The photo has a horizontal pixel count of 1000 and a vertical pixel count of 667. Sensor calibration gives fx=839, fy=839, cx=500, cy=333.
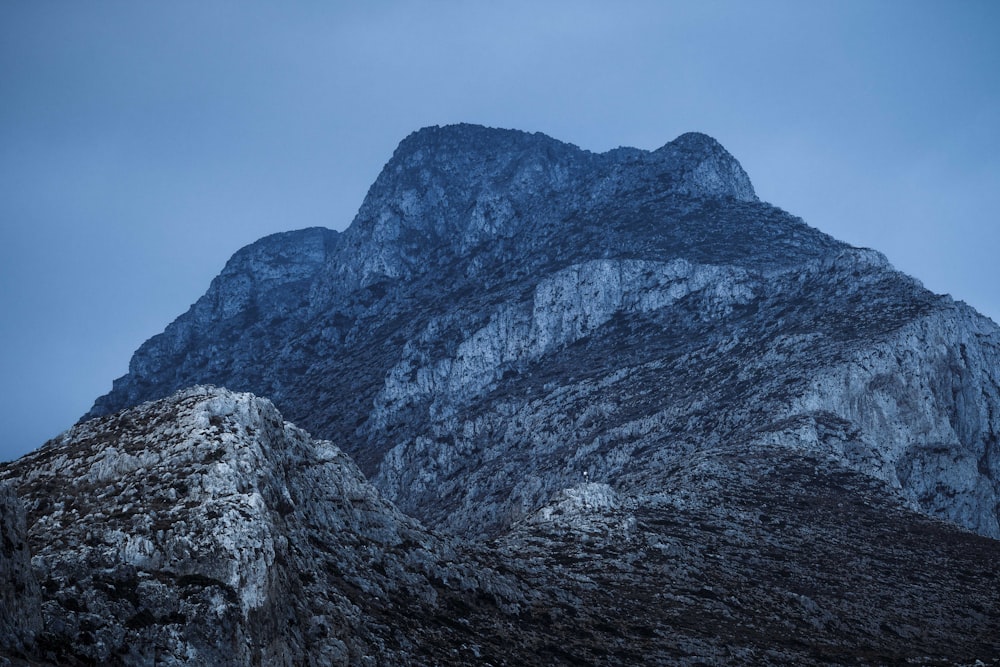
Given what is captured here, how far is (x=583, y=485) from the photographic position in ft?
245

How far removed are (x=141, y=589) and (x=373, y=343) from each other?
170883 millimetres

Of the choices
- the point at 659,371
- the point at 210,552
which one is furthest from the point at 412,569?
the point at 659,371

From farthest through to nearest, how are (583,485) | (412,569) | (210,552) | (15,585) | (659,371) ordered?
(659,371) < (583,485) < (412,569) < (210,552) < (15,585)

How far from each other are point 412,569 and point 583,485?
3437cm

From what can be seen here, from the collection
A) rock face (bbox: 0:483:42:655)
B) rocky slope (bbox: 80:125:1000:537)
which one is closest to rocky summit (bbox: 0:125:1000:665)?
rock face (bbox: 0:483:42:655)

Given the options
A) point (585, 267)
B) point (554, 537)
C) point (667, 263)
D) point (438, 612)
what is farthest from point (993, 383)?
point (438, 612)

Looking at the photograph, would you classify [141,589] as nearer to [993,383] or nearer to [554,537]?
[554,537]

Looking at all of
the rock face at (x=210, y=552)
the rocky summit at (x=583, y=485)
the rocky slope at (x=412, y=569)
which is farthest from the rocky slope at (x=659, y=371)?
the rock face at (x=210, y=552)

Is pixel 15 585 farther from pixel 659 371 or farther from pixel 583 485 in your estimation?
pixel 659 371

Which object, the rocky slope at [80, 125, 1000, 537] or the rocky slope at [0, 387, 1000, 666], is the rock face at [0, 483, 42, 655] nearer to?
the rocky slope at [0, 387, 1000, 666]

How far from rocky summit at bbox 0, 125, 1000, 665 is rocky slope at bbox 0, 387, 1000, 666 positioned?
16 centimetres

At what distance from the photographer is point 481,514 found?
373 feet

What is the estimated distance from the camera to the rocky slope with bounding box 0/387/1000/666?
27.7 meters

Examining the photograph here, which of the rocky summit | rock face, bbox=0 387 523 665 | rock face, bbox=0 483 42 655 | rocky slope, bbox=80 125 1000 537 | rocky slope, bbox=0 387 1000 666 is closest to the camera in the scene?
rock face, bbox=0 483 42 655
